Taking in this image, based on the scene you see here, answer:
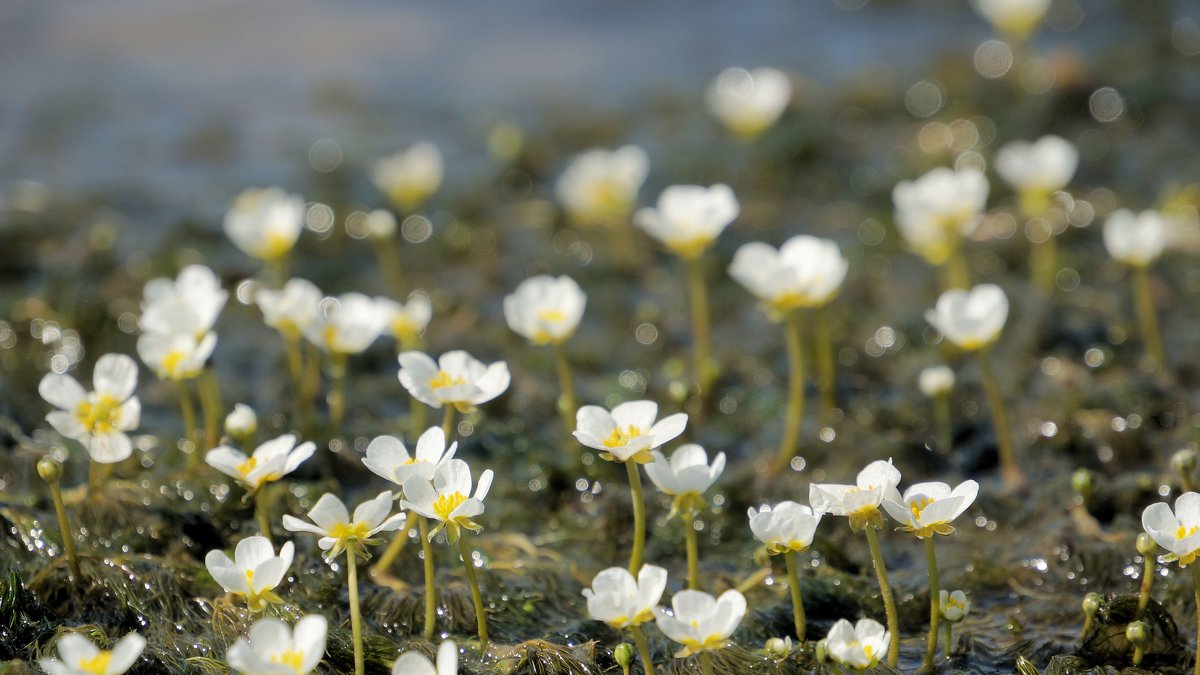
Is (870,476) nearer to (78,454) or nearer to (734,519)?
(734,519)

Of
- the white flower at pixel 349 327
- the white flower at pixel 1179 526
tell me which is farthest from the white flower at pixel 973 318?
the white flower at pixel 349 327

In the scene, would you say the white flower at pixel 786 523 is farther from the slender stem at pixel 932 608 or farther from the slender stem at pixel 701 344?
the slender stem at pixel 701 344

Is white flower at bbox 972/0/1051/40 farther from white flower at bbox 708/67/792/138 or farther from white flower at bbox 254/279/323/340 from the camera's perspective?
white flower at bbox 254/279/323/340

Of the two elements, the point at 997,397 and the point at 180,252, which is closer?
the point at 997,397

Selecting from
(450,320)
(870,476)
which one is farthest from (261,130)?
(870,476)

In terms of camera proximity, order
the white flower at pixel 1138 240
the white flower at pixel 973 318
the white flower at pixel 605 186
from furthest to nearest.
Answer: the white flower at pixel 605 186 < the white flower at pixel 1138 240 < the white flower at pixel 973 318

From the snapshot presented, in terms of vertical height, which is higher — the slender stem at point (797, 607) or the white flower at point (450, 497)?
the white flower at point (450, 497)
